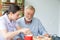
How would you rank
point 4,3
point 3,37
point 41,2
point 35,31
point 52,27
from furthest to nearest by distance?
→ point 52,27 < point 41,2 < point 4,3 < point 35,31 < point 3,37

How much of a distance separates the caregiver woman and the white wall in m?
1.49

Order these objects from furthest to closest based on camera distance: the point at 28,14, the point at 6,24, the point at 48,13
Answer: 1. the point at 48,13
2. the point at 28,14
3. the point at 6,24

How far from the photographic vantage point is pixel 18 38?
6.61 feet

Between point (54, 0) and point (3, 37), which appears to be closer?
point (3, 37)

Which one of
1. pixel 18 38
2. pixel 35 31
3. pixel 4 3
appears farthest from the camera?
pixel 4 3

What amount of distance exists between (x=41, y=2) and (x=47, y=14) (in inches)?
12.9

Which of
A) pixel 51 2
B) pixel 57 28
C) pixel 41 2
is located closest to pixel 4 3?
pixel 41 2

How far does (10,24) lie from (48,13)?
1817mm

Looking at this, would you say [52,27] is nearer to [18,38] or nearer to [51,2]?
[51,2]

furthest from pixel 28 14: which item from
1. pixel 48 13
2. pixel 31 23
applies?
pixel 48 13

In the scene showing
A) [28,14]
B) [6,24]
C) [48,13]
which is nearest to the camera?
A: [6,24]

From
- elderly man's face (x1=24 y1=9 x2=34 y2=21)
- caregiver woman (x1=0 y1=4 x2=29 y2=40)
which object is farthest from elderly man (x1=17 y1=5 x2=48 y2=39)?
caregiver woman (x1=0 y1=4 x2=29 y2=40)

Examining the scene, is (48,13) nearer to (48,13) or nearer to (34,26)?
(48,13)

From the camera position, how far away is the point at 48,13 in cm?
362
